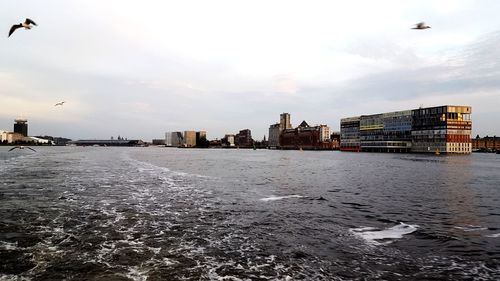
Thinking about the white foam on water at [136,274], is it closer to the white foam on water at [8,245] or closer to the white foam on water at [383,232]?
the white foam on water at [8,245]

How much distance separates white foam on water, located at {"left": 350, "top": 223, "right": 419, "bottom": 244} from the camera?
64.0ft

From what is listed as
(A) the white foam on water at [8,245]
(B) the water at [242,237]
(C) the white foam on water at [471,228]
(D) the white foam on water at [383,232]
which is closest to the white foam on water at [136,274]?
(B) the water at [242,237]

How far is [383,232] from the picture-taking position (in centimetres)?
2073

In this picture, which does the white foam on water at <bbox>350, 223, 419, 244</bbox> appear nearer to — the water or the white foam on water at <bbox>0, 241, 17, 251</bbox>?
the water

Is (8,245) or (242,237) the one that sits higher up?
(8,245)

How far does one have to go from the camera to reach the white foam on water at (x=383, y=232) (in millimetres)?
19494

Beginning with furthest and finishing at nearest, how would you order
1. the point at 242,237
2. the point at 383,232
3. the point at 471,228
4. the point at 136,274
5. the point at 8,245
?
1. the point at 471,228
2. the point at 383,232
3. the point at 242,237
4. the point at 8,245
5. the point at 136,274

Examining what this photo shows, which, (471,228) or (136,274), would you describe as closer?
(136,274)

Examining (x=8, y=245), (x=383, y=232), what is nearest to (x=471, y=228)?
(x=383, y=232)

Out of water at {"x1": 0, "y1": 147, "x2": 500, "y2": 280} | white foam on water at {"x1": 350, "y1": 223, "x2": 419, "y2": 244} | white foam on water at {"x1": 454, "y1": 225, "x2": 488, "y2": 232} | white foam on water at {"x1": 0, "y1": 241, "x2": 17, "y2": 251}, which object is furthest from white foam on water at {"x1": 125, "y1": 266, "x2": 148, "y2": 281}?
white foam on water at {"x1": 454, "y1": 225, "x2": 488, "y2": 232}

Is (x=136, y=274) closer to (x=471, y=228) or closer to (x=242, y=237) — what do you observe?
(x=242, y=237)

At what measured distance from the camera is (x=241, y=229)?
20703 millimetres

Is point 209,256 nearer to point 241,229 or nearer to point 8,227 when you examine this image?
point 241,229

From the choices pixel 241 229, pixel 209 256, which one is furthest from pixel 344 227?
pixel 209 256
